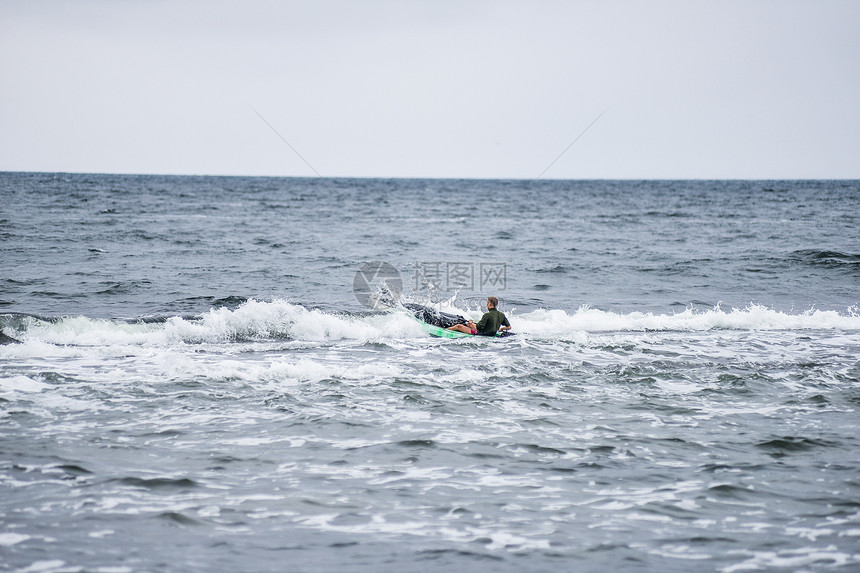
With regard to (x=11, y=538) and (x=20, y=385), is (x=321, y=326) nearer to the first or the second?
(x=20, y=385)

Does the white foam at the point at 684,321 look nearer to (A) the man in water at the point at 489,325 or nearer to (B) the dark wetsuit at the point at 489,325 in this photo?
(A) the man in water at the point at 489,325

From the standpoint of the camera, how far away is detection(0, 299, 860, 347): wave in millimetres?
15570

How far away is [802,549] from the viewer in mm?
6320

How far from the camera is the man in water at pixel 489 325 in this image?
15.9m

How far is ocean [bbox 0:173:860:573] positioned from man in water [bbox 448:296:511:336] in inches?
22.0

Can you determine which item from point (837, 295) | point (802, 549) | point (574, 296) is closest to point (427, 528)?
point (802, 549)

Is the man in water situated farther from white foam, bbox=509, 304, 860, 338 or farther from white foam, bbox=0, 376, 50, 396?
white foam, bbox=0, 376, 50, 396

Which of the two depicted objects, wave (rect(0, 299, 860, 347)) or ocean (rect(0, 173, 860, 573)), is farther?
wave (rect(0, 299, 860, 347))

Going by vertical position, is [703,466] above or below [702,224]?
below

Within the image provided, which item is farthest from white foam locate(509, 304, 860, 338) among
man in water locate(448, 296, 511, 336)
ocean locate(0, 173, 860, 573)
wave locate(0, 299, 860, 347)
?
man in water locate(448, 296, 511, 336)

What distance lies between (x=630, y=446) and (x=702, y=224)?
43.1 metres

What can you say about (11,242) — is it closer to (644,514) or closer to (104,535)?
(104,535)

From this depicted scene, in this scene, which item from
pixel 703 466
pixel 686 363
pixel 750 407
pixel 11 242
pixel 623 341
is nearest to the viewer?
pixel 703 466

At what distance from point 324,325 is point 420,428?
7.63 metres
